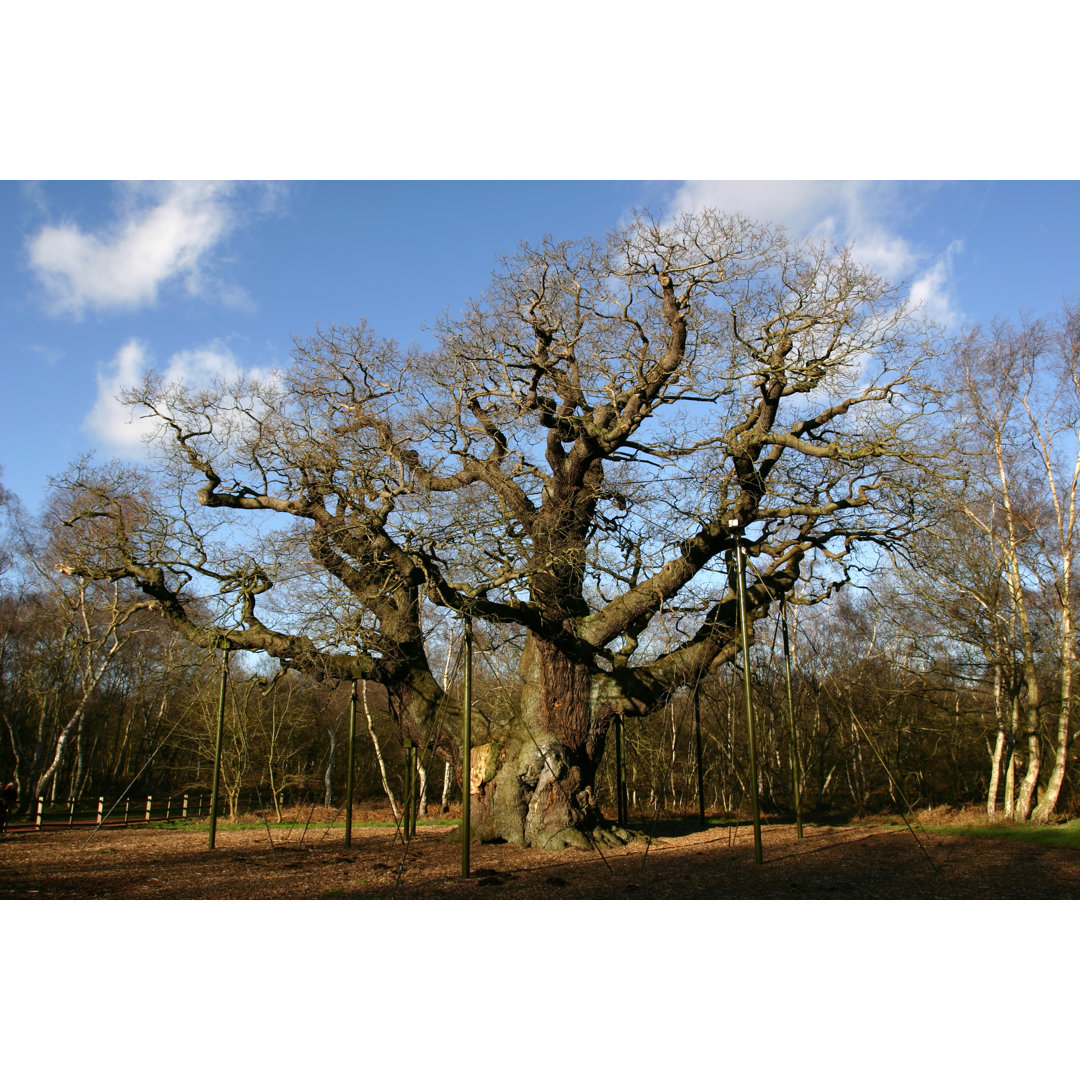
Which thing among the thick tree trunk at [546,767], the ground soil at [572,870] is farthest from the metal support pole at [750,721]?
the thick tree trunk at [546,767]

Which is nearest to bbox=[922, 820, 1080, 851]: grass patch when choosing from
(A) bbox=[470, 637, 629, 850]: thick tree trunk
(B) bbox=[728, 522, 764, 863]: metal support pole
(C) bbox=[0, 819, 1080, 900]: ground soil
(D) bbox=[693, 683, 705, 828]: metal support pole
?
(C) bbox=[0, 819, 1080, 900]: ground soil

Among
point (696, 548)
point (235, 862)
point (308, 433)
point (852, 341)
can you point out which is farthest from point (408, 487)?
point (852, 341)

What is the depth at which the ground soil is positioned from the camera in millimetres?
7020

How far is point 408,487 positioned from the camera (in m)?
10.5

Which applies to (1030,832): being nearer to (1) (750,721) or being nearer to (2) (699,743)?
(2) (699,743)

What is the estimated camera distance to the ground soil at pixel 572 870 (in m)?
7.02

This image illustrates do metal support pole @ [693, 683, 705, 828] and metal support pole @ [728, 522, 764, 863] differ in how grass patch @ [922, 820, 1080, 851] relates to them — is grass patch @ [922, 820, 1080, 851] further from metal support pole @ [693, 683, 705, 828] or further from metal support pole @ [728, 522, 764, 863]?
metal support pole @ [728, 522, 764, 863]

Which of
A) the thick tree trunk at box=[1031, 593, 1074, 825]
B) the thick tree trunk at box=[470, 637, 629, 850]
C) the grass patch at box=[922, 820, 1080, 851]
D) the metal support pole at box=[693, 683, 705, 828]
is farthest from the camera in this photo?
the thick tree trunk at box=[1031, 593, 1074, 825]

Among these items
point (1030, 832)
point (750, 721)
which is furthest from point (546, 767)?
point (1030, 832)

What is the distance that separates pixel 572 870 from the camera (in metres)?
8.38

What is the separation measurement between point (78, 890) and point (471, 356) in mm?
8036

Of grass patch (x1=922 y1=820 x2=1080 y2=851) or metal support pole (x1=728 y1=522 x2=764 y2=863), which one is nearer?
metal support pole (x1=728 y1=522 x2=764 y2=863)

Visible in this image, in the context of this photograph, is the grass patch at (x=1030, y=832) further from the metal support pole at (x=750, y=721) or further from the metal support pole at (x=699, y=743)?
the metal support pole at (x=750, y=721)

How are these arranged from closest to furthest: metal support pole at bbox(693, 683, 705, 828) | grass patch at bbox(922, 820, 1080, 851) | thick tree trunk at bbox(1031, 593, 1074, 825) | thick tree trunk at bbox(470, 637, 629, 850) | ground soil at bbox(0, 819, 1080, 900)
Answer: ground soil at bbox(0, 819, 1080, 900), grass patch at bbox(922, 820, 1080, 851), thick tree trunk at bbox(470, 637, 629, 850), metal support pole at bbox(693, 683, 705, 828), thick tree trunk at bbox(1031, 593, 1074, 825)
